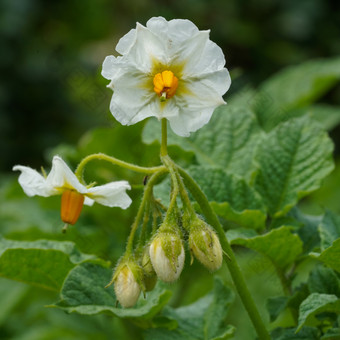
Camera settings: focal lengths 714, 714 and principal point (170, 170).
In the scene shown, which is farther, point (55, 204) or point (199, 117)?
point (55, 204)

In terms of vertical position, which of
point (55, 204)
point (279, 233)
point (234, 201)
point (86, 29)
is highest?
point (86, 29)

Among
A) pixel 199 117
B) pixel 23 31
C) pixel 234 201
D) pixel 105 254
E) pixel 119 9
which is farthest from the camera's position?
pixel 119 9

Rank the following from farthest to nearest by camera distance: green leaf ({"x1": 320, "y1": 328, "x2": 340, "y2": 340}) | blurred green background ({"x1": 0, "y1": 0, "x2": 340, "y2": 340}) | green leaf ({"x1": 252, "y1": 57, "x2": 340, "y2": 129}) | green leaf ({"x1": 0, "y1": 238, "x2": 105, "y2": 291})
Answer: blurred green background ({"x1": 0, "y1": 0, "x2": 340, "y2": 340})
green leaf ({"x1": 252, "y1": 57, "x2": 340, "y2": 129})
green leaf ({"x1": 0, "y1": 238, "x2": 105, "y2": 291})
green leaf ({"x1": 320, "y1": 328, "x2": 340, "y2": 340})

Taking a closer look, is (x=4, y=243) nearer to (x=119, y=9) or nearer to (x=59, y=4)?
(x=59, y=4)

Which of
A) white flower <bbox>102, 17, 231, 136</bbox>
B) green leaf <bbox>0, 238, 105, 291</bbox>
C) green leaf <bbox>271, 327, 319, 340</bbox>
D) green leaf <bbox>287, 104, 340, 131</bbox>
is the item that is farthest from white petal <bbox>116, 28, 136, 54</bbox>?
green leaf <bbox>287, 104, 340, 131</bbox>

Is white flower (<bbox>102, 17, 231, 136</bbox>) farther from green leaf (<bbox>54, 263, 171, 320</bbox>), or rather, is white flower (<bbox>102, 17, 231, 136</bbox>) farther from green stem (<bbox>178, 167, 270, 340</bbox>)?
green leaf (<bbox>54, 263, 171, 320</bbox>)

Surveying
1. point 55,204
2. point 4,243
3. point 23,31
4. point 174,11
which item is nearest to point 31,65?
point 23,31
